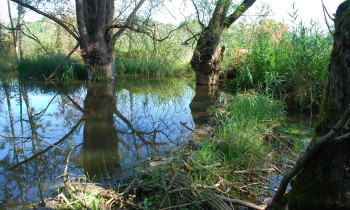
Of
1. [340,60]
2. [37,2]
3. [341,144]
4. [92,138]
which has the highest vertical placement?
[37,2]

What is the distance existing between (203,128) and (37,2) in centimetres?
721

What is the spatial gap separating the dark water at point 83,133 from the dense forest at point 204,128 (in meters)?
0.02

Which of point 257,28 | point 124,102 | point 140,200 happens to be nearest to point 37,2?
point 124,102

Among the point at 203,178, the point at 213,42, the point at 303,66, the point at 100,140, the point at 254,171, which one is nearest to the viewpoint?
the point at 203,178

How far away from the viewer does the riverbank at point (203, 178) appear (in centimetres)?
184

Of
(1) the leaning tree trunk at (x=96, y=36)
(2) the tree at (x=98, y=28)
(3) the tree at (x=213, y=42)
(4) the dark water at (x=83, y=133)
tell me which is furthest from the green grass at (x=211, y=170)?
(1) the leaning tree trunk at (x=96, y=36)

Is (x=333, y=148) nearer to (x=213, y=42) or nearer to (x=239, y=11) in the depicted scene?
(x=239, y=11)

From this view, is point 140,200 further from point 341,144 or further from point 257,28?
point 257,28

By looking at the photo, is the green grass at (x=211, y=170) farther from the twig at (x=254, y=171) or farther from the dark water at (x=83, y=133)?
the dark water at (x=83, y=133)

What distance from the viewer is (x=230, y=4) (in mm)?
6949

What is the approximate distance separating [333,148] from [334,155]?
0.04 meters

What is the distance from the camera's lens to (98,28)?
28.4ft

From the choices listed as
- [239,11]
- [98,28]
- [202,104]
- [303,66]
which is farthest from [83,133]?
[98,28]

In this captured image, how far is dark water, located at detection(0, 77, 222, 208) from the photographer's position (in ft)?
7.91
